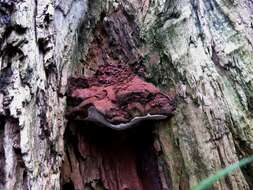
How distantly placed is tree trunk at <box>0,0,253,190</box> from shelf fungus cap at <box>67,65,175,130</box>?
0.07 m

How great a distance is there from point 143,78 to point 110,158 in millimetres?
524

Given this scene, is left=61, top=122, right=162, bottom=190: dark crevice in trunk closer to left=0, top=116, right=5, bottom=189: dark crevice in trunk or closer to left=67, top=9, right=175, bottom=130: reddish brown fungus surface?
left=67, top=9, right=175, bottom=130: reddish brown fungus surface

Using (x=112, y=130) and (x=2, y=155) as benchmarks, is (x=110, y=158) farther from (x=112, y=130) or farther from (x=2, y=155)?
(x=2, y=155)

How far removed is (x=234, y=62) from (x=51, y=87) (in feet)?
3.36

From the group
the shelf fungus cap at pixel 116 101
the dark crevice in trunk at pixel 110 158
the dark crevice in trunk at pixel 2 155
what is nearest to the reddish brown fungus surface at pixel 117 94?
the shelf fungus cap at pixel 116 101

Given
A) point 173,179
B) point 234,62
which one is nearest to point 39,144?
point 173,179

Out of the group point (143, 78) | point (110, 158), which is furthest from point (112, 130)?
point (143, 78)

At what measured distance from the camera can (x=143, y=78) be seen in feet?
6.77

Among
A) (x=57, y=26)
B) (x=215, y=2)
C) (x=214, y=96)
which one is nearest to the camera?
(x=214, y=96)

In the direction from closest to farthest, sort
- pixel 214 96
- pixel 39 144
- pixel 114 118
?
1. pixel 39 144
2. pixel 114 118
3. pixel 214 96

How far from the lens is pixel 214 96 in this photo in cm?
184

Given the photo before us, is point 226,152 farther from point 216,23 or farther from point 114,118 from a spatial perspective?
point 216,23

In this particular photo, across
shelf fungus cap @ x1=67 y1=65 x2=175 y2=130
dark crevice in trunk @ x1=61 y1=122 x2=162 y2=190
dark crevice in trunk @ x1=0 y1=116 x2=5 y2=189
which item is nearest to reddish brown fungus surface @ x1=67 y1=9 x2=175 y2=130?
shelf fungus cap @ x1=67 y1=65 x2=175 y2=130

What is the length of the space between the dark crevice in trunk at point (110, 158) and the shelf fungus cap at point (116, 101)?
0.42 feet
